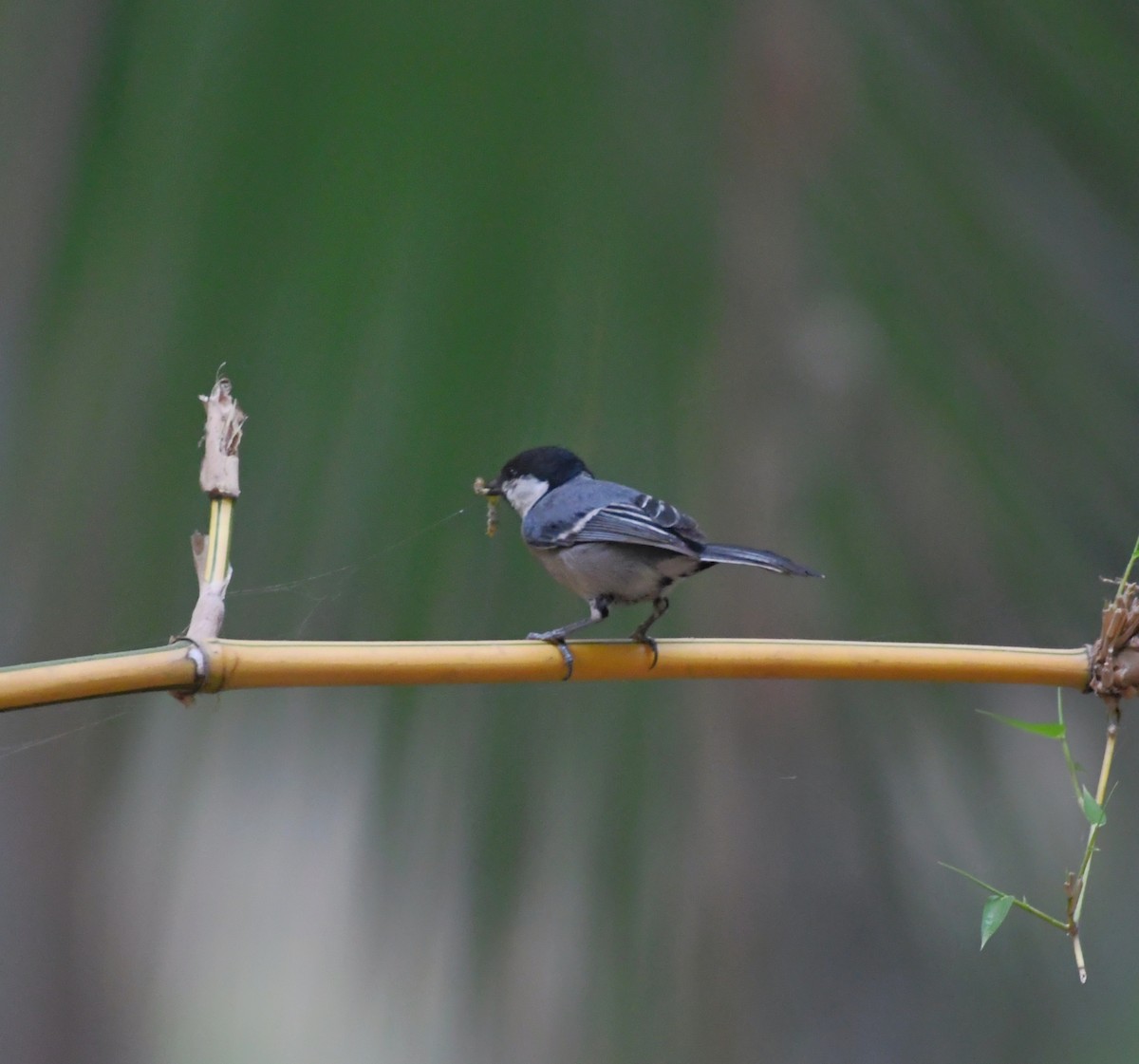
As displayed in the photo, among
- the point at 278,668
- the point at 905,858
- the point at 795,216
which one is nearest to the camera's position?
the point at 278,668

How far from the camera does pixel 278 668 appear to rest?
1.02 metres

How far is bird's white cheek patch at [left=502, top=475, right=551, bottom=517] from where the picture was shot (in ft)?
5.11

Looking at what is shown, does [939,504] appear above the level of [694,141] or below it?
below

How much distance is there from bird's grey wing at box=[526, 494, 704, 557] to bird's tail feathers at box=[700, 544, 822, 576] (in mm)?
35

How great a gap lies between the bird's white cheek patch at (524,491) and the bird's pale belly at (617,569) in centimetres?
9

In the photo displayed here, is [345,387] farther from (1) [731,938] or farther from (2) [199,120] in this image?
(1) [731,938]

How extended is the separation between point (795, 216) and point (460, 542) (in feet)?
1.81

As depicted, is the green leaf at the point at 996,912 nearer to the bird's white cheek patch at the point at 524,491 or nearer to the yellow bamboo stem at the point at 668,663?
the yellow bamboo stem at the point at 668,663

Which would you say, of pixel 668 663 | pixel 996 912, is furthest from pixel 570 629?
pixel 996 912

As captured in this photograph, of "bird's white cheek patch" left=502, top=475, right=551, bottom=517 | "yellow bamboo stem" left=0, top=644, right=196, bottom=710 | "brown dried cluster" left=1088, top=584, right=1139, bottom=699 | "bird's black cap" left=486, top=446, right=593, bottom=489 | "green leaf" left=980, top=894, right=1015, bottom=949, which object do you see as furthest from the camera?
"bird's white cheek patch" left=502, top=475, right=551, bottom=517

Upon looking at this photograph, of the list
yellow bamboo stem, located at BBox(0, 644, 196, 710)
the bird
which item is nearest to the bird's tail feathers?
the bird

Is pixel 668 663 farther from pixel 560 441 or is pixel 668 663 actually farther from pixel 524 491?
pixel 524 491

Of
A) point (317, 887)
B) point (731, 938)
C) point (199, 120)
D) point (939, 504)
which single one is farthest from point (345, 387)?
point (731, 938)

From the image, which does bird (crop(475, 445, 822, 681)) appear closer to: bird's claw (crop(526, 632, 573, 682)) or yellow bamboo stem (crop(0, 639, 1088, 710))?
bird's claw (crop(526, 632, 573, 682))
